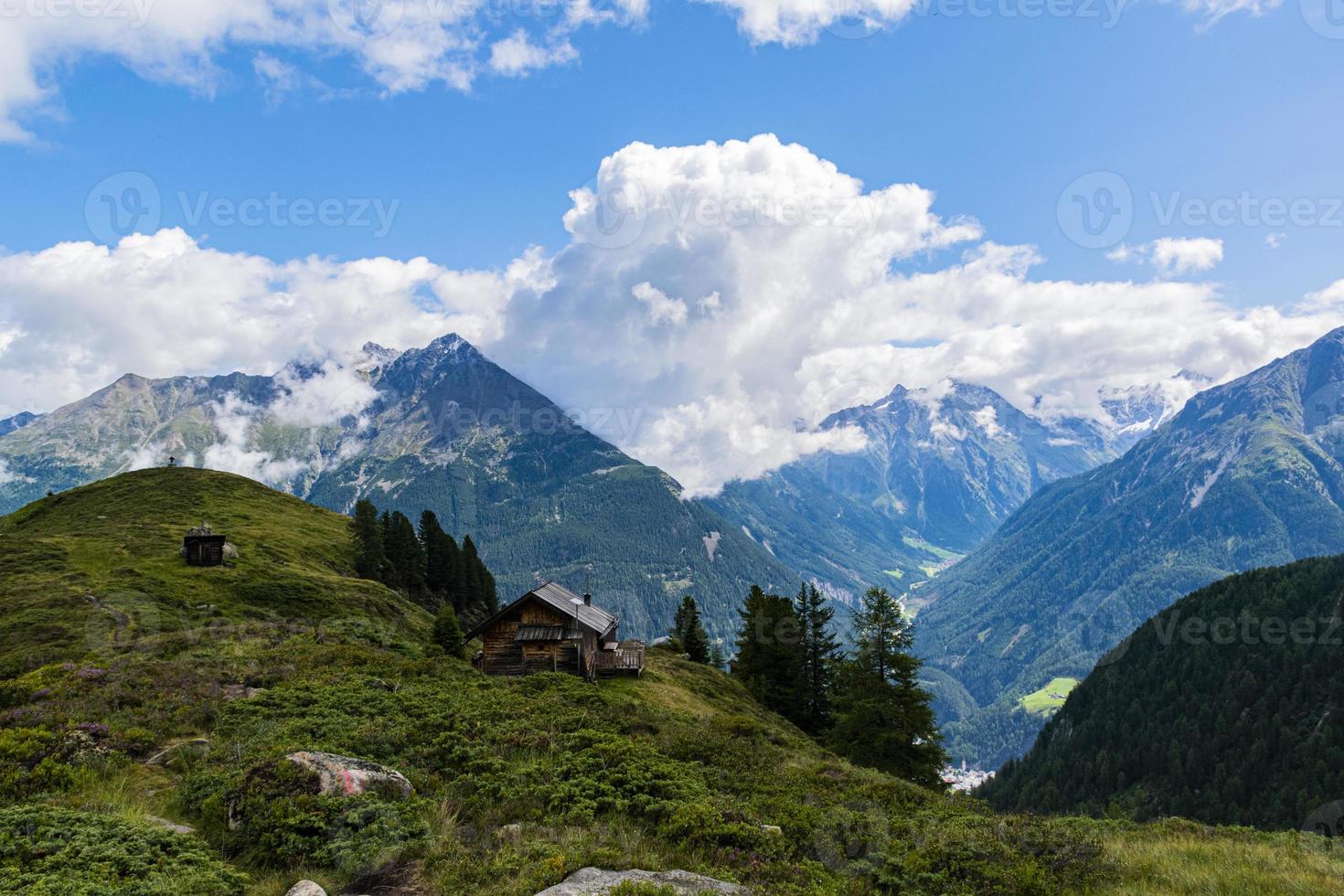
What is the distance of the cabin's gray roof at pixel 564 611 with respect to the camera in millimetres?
42438

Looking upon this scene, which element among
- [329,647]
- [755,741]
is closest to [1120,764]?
[755,741]

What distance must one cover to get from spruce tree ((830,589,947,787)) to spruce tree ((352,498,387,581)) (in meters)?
61.4

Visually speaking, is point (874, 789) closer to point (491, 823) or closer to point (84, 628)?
point (491, 823)

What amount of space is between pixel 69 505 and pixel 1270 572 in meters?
267

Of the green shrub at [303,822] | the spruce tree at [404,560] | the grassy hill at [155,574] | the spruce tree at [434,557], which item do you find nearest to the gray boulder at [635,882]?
the green shrub at [303,822]

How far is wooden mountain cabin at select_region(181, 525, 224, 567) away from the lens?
57.2 meters

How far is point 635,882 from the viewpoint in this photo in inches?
391

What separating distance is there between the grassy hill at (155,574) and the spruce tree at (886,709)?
32298 mm

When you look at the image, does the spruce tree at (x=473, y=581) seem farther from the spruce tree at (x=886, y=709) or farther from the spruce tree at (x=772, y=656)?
the spruce tree at (x=886, y=709)

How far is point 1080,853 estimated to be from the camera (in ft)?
42.3

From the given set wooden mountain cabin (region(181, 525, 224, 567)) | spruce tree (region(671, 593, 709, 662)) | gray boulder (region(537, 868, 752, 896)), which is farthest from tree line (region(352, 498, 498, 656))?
gray boulder (region(537, 868, 752, 896))

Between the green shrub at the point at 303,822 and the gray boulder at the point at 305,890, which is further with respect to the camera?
the green shrub at the point at 303,822

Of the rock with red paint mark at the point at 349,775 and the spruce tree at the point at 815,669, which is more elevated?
the rock with red paint mark at the point at 349,775

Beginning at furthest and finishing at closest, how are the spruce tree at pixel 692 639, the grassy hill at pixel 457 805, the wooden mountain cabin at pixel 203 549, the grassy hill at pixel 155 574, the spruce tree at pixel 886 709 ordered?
the spruce tree at pixel 692 639 → the wooden mountain cabin at pixel 203 549 → the grassy hill at pixel 155 574 → the spruce tree at pixel 886 709 → the grassy hill at pixel 457 805
